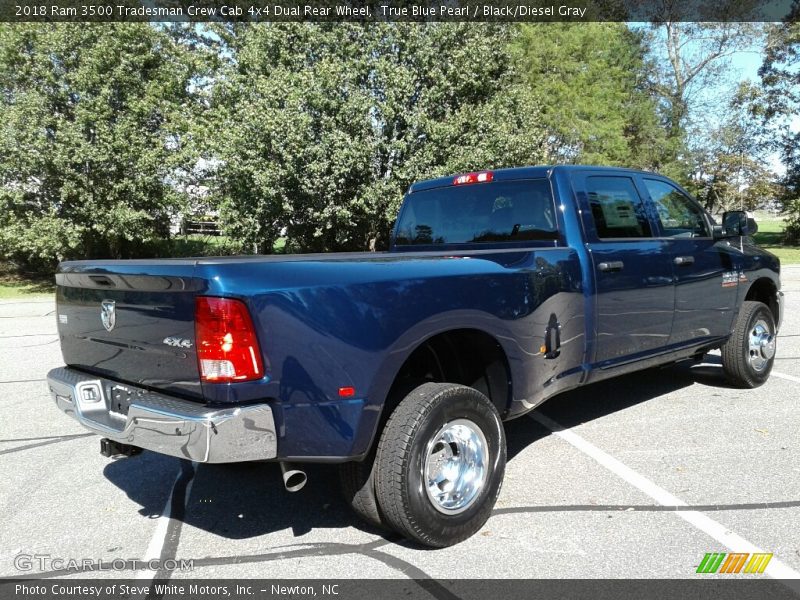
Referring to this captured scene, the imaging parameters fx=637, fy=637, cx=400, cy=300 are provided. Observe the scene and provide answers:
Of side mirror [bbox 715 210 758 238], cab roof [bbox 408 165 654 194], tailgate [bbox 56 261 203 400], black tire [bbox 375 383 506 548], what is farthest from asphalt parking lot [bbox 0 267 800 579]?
cab roof [bbox 408 165 654 194]

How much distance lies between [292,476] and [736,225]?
435 cm

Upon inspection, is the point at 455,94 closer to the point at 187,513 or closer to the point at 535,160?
the point at 535,160

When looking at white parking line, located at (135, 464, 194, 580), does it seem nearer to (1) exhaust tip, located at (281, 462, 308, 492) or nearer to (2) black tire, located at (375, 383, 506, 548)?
(1) exhaust tip, located at (281, 462, 308, 492)

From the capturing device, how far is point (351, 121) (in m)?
18.1

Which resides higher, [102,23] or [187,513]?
[102,23]

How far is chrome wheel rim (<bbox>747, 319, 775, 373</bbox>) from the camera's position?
19.4 ft

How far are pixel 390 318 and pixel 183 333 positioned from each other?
897 mm

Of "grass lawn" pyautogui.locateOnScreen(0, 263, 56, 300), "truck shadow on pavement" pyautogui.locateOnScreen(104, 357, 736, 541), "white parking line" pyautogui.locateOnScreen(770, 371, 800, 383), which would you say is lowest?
"grass lawn" pyautogui.locateOnScreen(0, 263, 56, 300)

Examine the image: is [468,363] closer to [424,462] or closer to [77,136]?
[424,462]

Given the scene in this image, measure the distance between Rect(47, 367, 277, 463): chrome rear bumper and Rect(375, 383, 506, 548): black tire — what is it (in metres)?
0.58

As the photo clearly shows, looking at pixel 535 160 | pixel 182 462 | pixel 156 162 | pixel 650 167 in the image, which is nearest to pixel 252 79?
pixel 156 162

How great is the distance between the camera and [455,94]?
19.4m

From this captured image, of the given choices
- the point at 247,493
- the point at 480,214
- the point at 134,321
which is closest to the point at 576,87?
the point at 480,214

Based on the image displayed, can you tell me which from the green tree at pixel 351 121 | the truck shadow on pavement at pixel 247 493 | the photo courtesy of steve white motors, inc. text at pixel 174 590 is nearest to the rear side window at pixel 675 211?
the truck shadow on pavement at pixel 247 493
